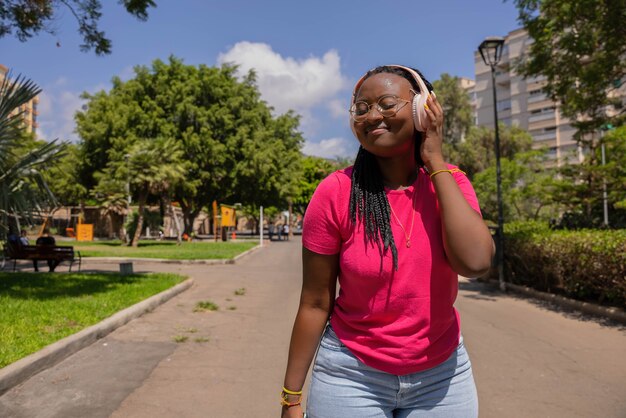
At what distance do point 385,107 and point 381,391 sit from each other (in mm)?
871

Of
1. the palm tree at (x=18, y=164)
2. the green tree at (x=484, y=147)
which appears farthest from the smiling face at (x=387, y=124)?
the green tree at (x=484, y=147)

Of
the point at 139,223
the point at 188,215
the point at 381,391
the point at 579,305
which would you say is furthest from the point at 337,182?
the point at 188,215

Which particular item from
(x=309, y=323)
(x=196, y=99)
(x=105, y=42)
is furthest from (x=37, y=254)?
(x=196, y=99)

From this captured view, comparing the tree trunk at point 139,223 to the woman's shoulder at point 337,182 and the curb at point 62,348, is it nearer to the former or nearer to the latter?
the curb at point 62,348

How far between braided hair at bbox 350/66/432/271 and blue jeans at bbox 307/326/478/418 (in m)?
0.33

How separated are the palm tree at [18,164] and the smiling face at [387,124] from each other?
8.53 meters

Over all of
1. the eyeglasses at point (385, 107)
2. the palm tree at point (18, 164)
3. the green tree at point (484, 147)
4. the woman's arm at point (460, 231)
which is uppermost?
the green tree at point (484, 147)

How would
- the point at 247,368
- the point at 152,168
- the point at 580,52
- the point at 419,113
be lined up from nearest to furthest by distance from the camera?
the point at 419,113, the point at 247,368, the point at 580,52, the point at 152,168

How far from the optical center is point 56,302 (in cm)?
805

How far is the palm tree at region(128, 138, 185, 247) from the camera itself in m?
29.5

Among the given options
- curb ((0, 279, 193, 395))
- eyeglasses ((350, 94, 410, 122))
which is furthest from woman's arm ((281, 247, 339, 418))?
curb ((0, 279, 193, 395))

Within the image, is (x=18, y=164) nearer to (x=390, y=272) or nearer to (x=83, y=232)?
(x=390, y=272)

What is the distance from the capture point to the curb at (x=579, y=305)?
25.3 ft

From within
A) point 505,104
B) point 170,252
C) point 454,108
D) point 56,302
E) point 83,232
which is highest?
point 505,104
